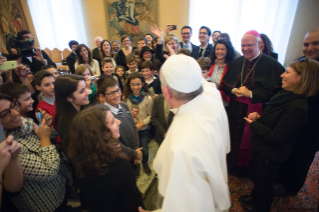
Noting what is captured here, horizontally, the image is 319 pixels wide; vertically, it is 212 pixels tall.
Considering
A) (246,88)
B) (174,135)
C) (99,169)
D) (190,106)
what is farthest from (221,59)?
(99,169)

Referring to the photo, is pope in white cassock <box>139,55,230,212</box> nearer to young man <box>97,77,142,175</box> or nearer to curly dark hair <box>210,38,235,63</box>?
young man <box>97,77,142,175</box>

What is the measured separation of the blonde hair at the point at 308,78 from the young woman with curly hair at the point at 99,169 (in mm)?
1606

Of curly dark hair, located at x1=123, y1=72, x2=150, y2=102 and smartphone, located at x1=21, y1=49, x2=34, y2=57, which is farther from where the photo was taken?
smartphone, located at x1=21, y1=49, x2=34, y2=57

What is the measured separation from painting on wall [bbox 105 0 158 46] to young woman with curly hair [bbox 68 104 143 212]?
6133mm

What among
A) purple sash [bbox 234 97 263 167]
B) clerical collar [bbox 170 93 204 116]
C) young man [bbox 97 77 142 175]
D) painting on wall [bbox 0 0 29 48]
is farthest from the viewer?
painting on wall [bbox 0 0 29 48]

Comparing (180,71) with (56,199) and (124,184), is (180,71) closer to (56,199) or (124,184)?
(124,184)

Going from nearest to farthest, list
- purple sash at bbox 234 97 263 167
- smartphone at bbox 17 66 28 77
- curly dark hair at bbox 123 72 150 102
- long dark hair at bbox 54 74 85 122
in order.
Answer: long dark hair at bbox 54 74 85 122, purple sash at bbox 234 97 263 167, curly dark hair at bbox 123 72 150 102, smartphone at bbox 17 66 28 77

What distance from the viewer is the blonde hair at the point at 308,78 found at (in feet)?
4.47

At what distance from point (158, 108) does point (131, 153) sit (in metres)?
0.66

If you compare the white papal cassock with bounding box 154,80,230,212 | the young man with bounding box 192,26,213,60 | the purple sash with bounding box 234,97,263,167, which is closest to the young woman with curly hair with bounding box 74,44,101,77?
the young man with bounding box 192,26,213,60

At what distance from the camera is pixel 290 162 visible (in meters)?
2.02

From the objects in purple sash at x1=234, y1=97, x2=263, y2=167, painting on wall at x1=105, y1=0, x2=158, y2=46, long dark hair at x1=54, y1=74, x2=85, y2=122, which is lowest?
purple sash at x1=234, y1=97, x2=263, y2=167

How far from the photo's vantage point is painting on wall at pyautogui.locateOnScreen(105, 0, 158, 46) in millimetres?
6055

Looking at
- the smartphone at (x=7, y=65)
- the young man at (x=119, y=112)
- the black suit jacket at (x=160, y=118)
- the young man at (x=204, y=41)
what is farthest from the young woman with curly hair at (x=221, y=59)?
the smartphone at (x=7, y=65)
